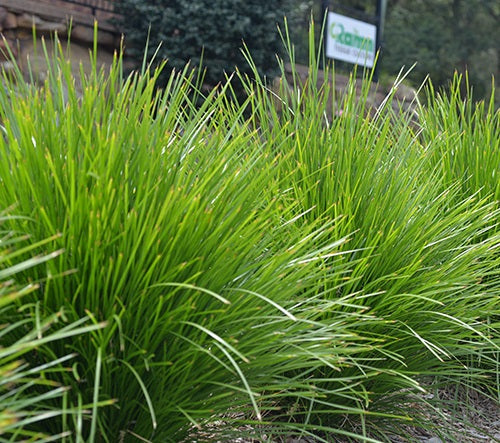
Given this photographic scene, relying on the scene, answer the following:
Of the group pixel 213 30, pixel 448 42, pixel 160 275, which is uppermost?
pixel 160 275

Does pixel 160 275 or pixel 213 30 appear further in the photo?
pixel 213 30

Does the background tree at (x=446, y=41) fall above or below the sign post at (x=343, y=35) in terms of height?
below

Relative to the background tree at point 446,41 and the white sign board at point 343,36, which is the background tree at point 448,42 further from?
the white sign board at point 343,36

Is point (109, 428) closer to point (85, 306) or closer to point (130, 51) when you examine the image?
point (85, 306)

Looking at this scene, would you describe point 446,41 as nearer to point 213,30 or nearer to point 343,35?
point 343,35

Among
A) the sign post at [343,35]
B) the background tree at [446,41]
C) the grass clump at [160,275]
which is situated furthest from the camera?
the background tree at [446,41]

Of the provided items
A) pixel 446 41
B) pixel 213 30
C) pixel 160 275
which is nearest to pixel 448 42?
pixel 446 41

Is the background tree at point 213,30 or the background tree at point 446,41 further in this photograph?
the background tree at point 446,41

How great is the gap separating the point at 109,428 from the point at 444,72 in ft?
65.0

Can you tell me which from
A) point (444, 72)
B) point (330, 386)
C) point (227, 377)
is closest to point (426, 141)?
point (330, 386)

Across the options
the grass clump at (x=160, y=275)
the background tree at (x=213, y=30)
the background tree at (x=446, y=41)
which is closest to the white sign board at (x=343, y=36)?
the background tree at (x=213, y=30)

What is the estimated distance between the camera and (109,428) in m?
1.63

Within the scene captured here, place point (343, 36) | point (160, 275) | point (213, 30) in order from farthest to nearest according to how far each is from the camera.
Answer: point (343, 36)
point (213, 30)
point (160, 275)

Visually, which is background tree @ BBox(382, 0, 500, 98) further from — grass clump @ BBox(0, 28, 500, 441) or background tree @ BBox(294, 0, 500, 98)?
grass clump @ BBox(0, 28, 500, 441)
